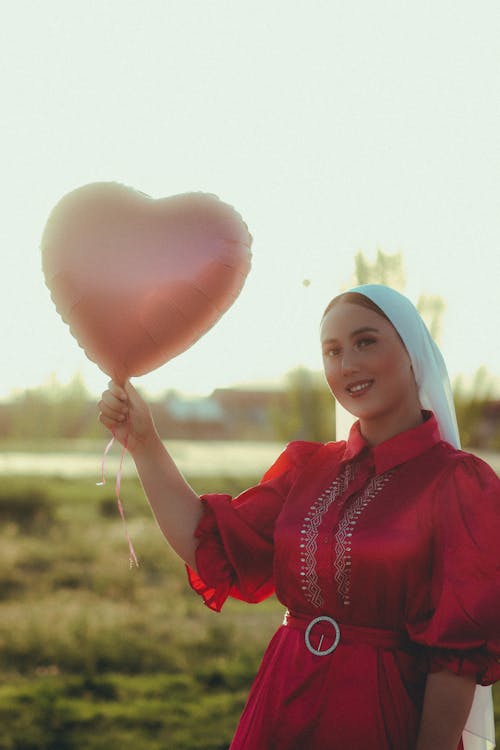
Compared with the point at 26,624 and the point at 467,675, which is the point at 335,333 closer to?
the point at 467,675

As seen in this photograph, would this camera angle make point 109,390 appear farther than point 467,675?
Yes

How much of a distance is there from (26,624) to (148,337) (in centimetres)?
490

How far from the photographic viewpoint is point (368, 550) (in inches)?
64.5

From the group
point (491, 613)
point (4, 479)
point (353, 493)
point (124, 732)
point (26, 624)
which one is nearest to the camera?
point (491, 613)

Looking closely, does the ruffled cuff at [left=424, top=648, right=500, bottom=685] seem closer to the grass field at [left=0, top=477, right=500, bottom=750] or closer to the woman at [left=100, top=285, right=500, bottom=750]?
the woman at [left=100, top=285, right=500, bottom=750]

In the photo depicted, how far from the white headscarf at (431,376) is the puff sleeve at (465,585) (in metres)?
0.25

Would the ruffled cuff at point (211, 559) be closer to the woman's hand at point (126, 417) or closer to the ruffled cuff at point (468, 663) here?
the woman's hand at point (126, 417)

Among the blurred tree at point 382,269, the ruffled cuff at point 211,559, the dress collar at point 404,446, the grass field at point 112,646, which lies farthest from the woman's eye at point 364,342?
the grass field at point 112,646

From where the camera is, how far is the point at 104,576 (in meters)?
8.09

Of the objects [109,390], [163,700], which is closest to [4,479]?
[163,700]

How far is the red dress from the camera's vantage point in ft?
5.20

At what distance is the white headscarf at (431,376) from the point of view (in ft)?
5.94

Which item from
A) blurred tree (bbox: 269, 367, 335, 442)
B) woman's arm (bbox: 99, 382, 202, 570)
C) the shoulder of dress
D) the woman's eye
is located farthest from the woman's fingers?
blurred tree (bbox: 269, 367, 335, 442)

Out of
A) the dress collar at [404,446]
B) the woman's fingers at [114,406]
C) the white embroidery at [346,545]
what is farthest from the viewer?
the woman's fingers at [114,406]
